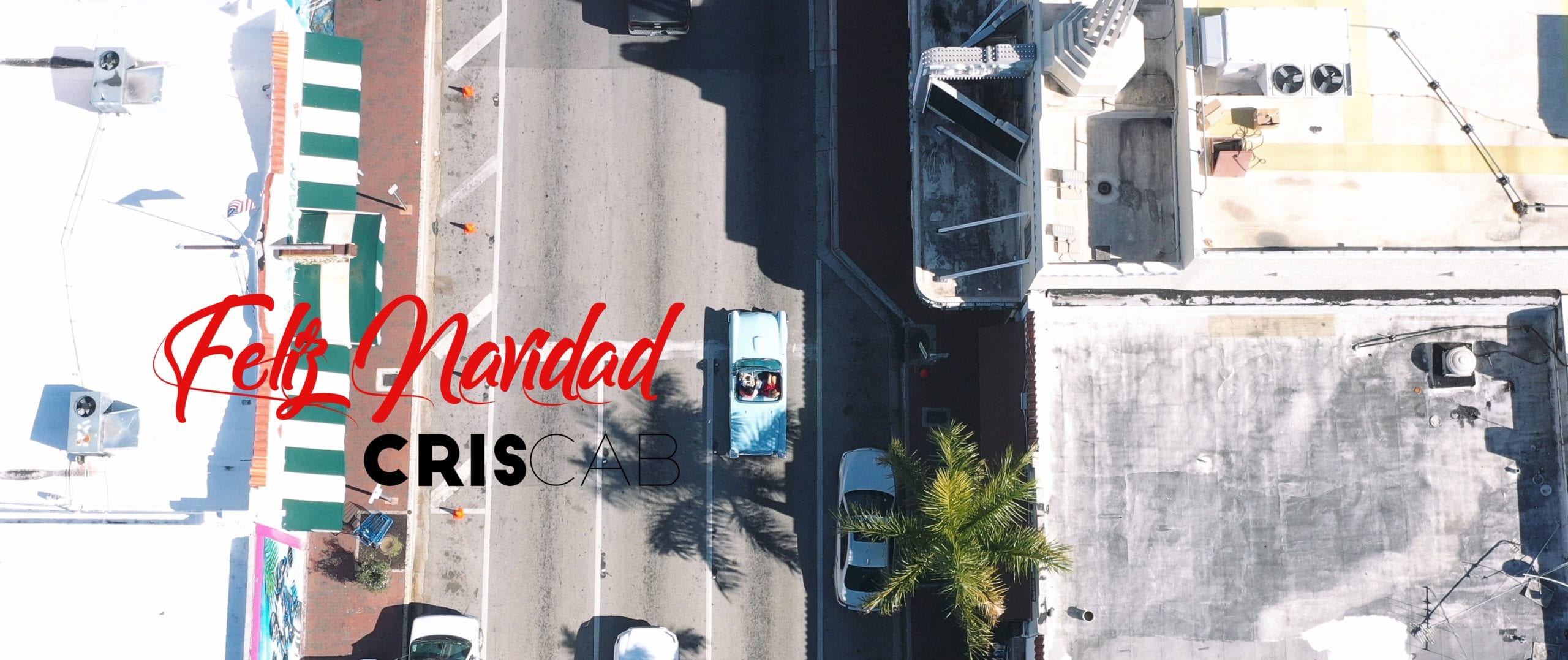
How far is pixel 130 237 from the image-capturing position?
25.1m

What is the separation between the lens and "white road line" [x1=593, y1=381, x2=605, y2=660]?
103 feet

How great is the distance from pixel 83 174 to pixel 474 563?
15682 mm

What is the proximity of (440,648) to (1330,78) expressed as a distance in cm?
2974

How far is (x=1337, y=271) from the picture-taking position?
82.3 ft

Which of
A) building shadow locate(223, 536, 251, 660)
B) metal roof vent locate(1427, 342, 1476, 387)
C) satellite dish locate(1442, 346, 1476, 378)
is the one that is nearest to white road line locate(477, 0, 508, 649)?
building shadow locate(223, 536, 251, 660)

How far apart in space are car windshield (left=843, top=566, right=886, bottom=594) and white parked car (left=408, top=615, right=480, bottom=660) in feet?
39.0

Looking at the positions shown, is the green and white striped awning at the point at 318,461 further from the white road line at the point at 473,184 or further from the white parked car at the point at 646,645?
the white parked car at the point at 646,645

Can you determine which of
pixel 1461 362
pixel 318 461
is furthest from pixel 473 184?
pixel 1461 362

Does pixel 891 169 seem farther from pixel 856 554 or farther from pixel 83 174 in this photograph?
pixel 83 174

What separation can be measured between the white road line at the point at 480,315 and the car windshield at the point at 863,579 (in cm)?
1417

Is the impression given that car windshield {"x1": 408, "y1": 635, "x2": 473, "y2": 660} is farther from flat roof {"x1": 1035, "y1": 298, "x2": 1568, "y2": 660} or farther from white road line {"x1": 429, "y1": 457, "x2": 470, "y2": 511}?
flat roof {"x1": 1035, "y1": 298, "x2": 1568, "y2": 660}

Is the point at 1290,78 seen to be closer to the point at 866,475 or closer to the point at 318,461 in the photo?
the point at 866,475

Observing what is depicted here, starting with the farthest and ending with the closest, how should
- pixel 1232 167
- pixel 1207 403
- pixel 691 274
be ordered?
pixel 691 274
pixel 1207 403
pixel 1232 167

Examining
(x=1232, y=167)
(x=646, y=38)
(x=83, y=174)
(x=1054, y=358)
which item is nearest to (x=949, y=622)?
(x=1054, y=358)
